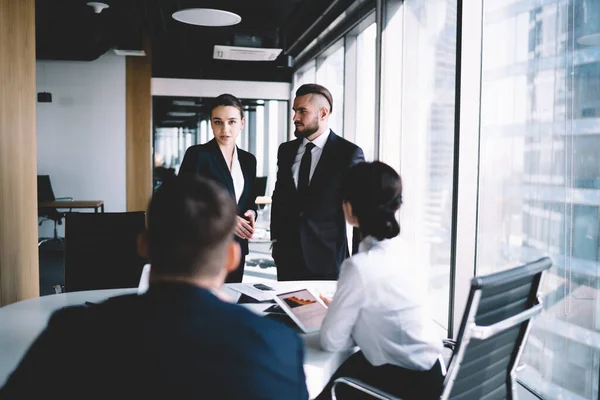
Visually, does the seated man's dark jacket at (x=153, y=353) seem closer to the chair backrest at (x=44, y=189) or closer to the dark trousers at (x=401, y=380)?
the dark trousers at (x=401, y=380)

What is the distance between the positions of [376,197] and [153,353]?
1.13 metres

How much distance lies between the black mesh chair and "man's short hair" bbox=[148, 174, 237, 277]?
714 mm

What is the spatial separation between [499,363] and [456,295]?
2.21m

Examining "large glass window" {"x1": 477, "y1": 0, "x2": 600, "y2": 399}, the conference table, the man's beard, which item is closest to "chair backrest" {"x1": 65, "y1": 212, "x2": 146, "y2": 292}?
the conference table

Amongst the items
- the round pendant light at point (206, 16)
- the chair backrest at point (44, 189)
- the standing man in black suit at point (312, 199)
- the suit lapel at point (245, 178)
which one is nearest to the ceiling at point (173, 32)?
the round pendant light at point (206, 16)

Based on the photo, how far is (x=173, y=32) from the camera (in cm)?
915

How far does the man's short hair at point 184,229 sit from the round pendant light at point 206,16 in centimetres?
508

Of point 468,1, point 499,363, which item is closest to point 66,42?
point 468,1

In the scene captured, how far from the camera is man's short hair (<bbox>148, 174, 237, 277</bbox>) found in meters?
0.93

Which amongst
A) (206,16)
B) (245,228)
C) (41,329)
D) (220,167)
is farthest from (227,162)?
(206,16)

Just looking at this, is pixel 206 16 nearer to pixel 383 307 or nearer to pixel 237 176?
pixel 237 176

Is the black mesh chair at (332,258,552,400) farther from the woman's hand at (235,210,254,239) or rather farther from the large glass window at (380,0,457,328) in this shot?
the large glass window at (380,0,457,328)

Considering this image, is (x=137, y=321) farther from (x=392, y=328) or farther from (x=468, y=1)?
(x=468, y=1)

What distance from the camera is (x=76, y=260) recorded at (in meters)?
2.77
